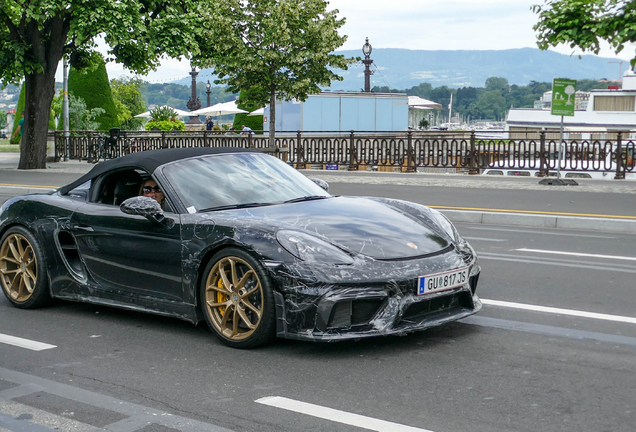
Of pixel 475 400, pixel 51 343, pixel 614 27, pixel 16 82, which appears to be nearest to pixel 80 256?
pixel 51 343

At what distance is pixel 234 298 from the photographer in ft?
16.7

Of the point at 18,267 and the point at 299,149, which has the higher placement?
the point at 299,149

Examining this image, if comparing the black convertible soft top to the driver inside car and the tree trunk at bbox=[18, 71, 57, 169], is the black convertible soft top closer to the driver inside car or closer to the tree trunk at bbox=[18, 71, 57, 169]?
the driver inside car

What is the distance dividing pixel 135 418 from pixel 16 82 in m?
27.1

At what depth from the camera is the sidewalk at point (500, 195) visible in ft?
40.9

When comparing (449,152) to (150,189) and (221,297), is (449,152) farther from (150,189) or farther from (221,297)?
(221,297)

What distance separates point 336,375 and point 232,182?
1.88m

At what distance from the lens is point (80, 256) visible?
6113mm

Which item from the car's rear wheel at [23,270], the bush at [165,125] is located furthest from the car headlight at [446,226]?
the bush at [165,125]

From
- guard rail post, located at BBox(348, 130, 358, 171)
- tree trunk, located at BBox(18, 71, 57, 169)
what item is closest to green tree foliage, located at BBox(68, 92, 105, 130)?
tree trunk, located at BBox(18, 71, 57, 169)

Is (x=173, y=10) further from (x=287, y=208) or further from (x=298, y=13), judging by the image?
(x=287, y=208)

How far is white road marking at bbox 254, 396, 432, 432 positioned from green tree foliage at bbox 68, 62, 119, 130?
43.2 metres

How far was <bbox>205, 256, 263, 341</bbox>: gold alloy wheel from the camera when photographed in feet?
16.4

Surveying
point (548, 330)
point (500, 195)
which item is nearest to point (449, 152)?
point (500, 195)
